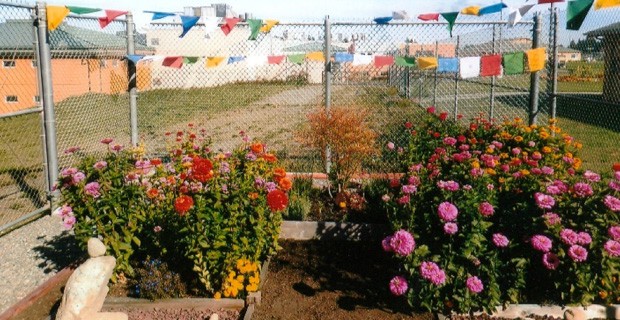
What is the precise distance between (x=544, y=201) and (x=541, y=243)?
1.11 feet

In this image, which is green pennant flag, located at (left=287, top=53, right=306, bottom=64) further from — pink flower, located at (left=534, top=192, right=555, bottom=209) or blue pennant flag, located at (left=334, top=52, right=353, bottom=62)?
pink flower, located at (left=534, top=192, right=555, bottom=209)

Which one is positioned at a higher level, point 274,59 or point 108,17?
point 108,17

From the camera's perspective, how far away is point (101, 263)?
11.2 feet

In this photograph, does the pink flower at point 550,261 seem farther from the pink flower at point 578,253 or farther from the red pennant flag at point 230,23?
the red pennant flag at point 230,23

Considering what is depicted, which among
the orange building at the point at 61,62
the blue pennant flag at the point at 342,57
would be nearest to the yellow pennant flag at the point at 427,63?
the blue pennant flag at the point at 342,57

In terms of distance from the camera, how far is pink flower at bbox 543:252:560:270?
11.8 ft

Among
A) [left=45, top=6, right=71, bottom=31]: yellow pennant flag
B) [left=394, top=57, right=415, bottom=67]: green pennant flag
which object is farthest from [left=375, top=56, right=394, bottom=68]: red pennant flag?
[left=45, top=6, right=71, bottom=31]: yellow pennant flag

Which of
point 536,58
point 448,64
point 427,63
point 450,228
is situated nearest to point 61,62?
point 427,63

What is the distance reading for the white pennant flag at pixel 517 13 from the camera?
7391 millimetres

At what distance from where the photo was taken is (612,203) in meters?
3.63

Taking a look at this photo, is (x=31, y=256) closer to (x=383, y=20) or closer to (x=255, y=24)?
(x=255, y=24)

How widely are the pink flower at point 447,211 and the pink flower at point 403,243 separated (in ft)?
0.89

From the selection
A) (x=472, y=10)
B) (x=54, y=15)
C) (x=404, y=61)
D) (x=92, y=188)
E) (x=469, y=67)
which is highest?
(x=472, y=10)

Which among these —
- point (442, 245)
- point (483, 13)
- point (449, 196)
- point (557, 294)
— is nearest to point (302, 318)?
point (442, 245)
